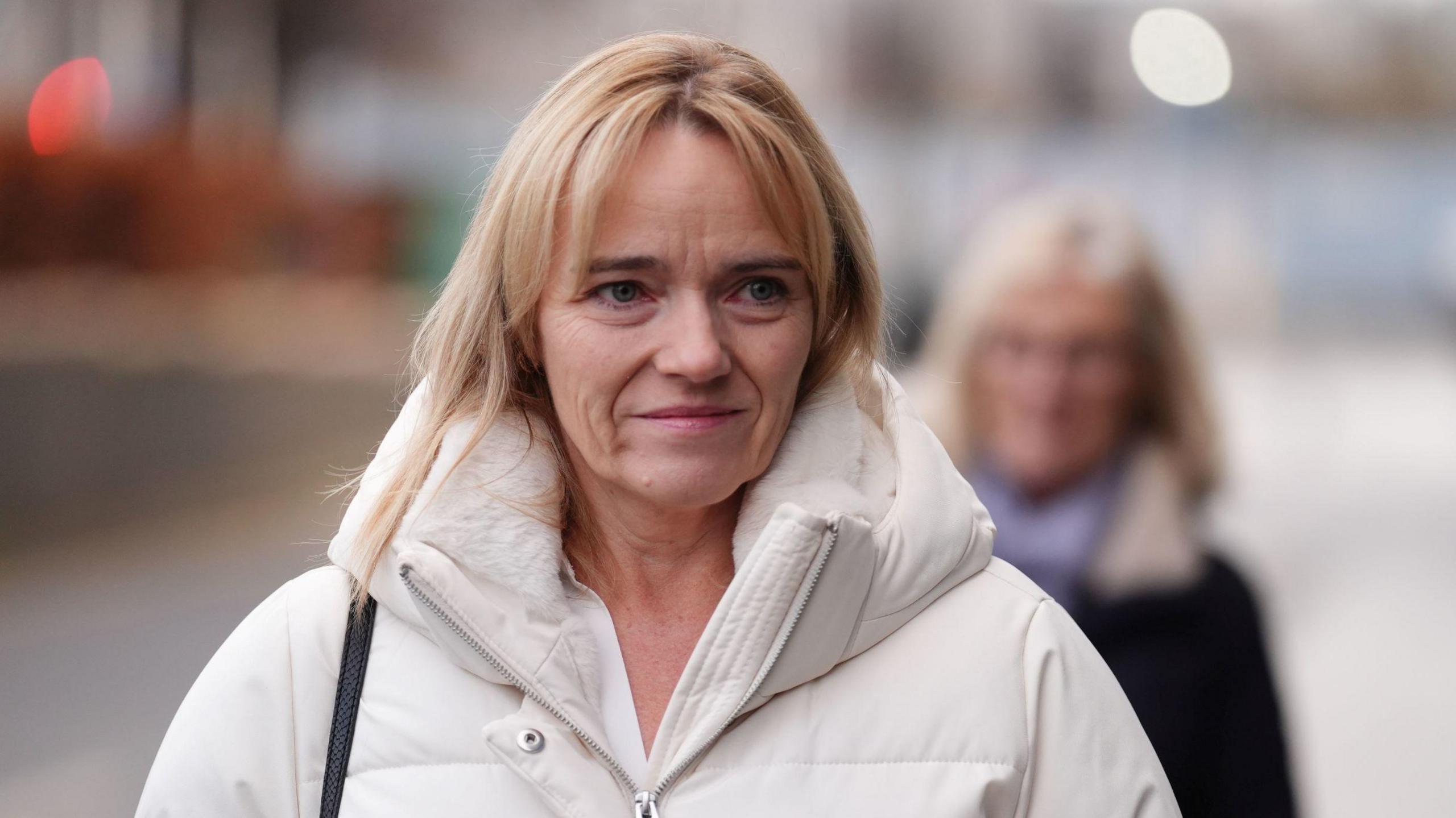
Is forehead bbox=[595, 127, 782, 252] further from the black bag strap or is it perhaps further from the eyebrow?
the black bag strap

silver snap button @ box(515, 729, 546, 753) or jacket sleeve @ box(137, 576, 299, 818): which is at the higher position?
silver snap button @ box(515, 729, 546, 753)

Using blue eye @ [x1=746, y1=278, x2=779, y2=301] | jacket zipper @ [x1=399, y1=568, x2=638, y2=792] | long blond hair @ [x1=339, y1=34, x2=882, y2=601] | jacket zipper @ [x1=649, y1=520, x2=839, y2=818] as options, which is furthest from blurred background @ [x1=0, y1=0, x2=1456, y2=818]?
blue eye @ [x1=746, y1=278, x2=779, y2=301]

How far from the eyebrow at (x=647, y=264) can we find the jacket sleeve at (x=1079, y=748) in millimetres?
488

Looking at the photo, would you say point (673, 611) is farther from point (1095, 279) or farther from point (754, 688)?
point (1095, 279)

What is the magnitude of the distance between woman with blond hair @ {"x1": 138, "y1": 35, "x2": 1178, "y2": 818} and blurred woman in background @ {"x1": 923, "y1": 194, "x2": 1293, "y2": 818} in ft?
3.05

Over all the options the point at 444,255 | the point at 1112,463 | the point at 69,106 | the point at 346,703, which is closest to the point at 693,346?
the point at 346,703

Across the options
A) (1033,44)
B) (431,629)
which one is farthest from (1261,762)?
(1033,44)

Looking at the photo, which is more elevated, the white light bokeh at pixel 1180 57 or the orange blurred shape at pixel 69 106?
the white light bokeh at pixel 1180 57

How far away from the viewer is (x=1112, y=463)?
2906mm

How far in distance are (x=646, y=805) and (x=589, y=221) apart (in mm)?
614

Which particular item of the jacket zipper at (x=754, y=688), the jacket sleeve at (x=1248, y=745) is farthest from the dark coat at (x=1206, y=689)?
the jacket zipper at (x=754, y=688)

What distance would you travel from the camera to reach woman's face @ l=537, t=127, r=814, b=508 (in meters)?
1.59

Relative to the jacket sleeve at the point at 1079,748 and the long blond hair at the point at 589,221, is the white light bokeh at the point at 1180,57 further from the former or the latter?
the jacket sleeve at the point at 1079,748

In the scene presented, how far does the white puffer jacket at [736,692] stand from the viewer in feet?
5.06
